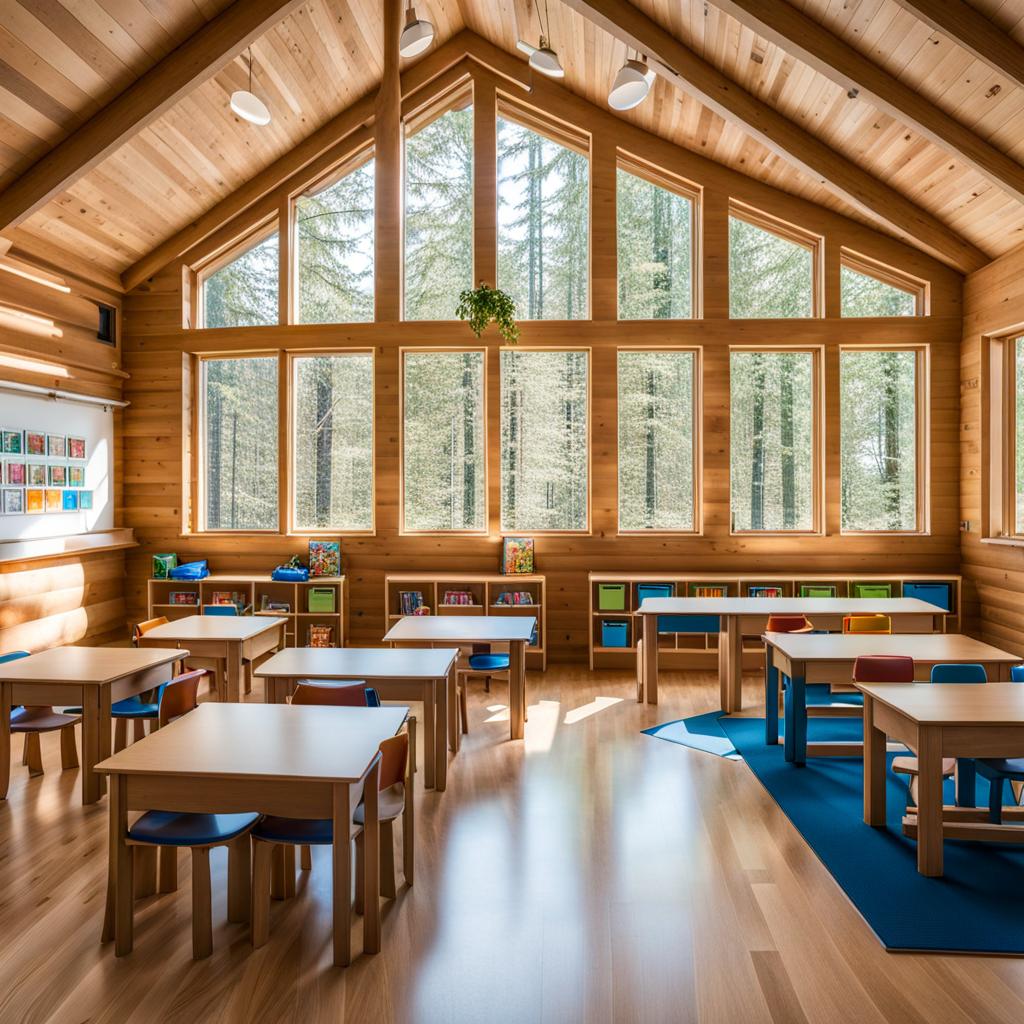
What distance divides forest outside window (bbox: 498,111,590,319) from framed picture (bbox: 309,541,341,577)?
3.31 metres

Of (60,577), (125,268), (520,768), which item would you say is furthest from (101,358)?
(520,768)

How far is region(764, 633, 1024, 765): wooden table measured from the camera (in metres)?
4.45

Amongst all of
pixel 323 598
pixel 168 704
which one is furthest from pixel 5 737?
pixel 323 598

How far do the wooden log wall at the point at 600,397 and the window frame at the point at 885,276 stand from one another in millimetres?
94

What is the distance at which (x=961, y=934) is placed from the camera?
290cm

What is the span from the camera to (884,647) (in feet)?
15.2

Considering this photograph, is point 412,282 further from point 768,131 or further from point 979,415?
point 979,415

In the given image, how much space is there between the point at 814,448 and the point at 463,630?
4.64m

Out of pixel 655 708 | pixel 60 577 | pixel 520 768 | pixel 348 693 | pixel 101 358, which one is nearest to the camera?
pixel 348 693

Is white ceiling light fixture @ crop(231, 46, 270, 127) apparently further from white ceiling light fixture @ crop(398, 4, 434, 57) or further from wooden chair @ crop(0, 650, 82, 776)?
wooden chair @ crop(0, 650, 82, 776)

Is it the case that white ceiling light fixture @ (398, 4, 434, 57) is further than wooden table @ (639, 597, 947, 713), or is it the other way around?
wooden table @ (639, 597, 947, 713)

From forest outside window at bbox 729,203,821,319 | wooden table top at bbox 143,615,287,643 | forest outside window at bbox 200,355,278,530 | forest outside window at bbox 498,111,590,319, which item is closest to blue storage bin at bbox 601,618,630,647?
wooden table top at bbox 143,615,287,643

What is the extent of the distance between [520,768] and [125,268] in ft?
22.5

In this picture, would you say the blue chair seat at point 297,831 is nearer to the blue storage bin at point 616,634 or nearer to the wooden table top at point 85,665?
the wooden table top at point 85,665
